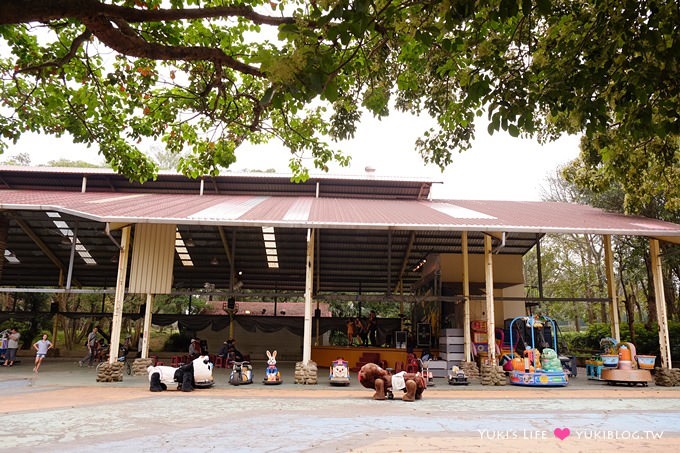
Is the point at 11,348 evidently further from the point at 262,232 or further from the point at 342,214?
the point at 342,214

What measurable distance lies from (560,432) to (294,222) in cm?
700

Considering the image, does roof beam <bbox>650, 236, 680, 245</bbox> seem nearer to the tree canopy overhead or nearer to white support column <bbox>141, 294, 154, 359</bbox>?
A: the tree canopy overhead

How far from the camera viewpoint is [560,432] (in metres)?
6.29

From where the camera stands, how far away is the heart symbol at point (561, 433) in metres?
6.09

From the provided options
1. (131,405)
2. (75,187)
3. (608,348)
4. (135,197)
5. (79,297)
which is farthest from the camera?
(79,297)

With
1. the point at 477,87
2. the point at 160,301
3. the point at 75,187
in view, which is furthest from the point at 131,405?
the point at 160,301

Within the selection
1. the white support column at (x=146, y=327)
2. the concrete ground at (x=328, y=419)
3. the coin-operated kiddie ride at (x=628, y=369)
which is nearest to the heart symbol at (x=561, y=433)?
the concrete ground at (x=328, y=419)

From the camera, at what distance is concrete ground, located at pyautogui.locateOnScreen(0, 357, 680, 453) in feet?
18.3

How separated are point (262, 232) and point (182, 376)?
23.2 ft

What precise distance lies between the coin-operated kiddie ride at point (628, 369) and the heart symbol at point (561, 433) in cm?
675

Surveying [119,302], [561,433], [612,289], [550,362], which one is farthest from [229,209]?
[612,289]

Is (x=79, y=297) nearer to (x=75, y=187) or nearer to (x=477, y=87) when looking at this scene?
(x=75, y=187)

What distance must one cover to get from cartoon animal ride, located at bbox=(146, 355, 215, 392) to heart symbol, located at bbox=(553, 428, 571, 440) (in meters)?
7.38

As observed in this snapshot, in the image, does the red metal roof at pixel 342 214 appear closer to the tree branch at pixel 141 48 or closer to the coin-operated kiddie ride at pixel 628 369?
the coin-operated kiddie ride at pixel 628 369
